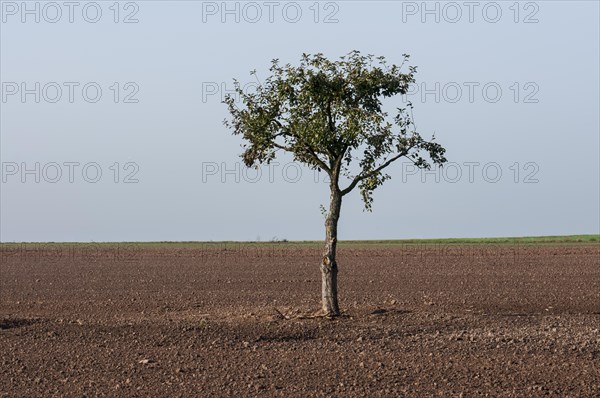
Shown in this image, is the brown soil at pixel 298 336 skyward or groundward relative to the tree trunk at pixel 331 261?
groundward

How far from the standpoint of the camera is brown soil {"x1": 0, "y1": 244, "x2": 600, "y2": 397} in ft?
54.5

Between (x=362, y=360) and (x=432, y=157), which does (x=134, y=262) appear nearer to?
(x=432, y=157)

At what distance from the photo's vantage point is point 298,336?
22.2 metres

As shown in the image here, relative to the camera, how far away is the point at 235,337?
863 inches

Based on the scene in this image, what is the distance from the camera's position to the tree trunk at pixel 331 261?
82.1ft

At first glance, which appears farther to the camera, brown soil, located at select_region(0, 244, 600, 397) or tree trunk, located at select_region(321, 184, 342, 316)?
tree trunk, located at select_region(321, 184, 342, 316)

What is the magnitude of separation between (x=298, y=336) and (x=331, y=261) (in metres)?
3.37

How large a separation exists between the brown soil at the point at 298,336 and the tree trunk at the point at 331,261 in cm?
53

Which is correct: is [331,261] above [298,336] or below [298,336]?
above

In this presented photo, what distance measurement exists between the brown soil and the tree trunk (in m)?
0.53

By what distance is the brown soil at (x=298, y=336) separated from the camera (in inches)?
654

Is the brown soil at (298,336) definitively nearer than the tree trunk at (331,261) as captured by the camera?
Yes

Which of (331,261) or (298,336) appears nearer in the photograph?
(298,336)

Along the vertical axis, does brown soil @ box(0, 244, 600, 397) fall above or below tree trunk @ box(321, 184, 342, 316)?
below
